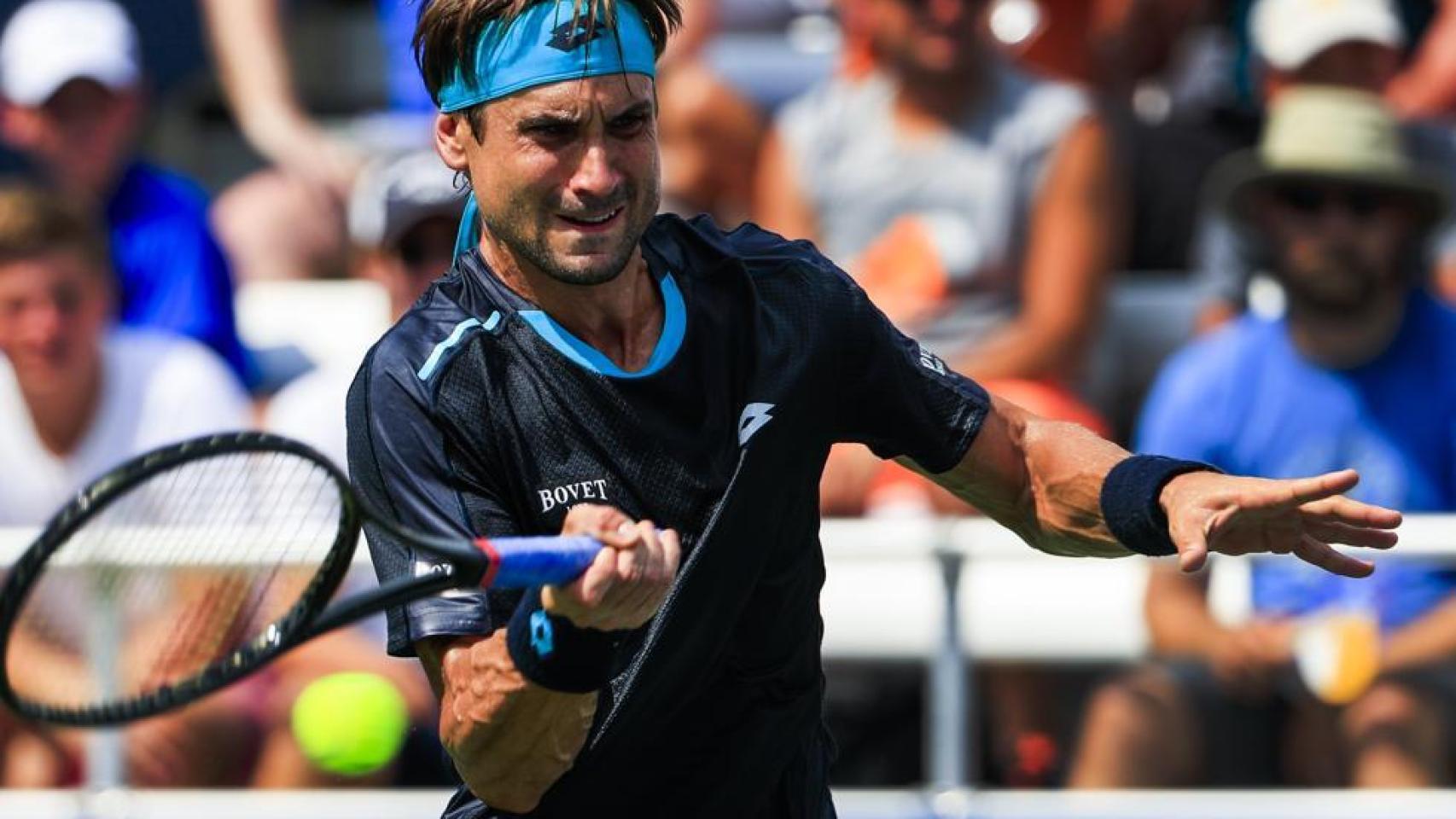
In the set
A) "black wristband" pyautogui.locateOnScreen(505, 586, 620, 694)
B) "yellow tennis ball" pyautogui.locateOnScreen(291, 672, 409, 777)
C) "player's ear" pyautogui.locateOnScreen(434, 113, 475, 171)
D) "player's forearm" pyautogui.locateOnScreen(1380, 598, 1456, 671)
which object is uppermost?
"player's ear" pyautogui.locateOnScreen(434, 113, 475, 171)

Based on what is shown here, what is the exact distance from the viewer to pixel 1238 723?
488 cm

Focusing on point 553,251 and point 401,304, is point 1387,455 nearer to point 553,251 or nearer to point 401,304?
point 401,304

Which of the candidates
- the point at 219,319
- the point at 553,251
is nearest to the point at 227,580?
the point at 553,251

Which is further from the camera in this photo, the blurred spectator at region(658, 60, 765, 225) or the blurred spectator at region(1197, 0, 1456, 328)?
the blurred spectator at region(658, 60, 765, 225)

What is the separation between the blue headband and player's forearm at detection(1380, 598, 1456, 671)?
2460 millimetres

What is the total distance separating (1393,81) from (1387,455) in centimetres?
132

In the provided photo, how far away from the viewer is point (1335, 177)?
5.32 m

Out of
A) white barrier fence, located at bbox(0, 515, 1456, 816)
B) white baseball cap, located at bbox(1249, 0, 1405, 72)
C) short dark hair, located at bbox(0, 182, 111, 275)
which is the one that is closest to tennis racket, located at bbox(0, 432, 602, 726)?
white barrier fence, located at bbox(0, 515, 1456, 816)

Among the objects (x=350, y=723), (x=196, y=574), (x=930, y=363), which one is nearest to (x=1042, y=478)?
(x=930, y=363)

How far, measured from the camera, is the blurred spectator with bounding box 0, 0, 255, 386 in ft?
19.7

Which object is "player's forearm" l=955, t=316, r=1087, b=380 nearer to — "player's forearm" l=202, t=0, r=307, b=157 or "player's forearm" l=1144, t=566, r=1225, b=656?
"player's forearm" l=1144, t=566, r=1225, b=656

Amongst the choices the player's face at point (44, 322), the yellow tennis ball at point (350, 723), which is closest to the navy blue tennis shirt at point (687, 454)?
the yellow tennis ball at point (350, 723)

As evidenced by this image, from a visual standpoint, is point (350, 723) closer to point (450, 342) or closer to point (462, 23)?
point (450, 342)

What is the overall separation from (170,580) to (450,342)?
1.47m
